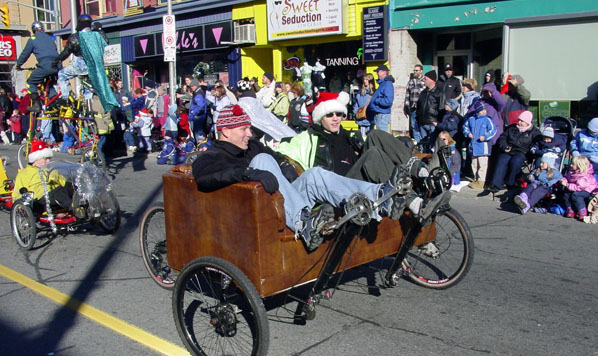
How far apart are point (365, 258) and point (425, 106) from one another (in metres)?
7.57

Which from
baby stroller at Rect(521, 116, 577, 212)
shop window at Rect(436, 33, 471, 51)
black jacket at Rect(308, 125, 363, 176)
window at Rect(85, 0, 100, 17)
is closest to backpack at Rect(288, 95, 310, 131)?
shop window at Rect(436, 33, 471, 51)

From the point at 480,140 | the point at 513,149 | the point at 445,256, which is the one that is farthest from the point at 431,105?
the point at 445,256

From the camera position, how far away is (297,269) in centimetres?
404

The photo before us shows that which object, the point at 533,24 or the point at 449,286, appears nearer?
the point at 449,286

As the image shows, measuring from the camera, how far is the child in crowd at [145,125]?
1619cm

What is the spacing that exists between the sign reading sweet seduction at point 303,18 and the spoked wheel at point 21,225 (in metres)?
11.5

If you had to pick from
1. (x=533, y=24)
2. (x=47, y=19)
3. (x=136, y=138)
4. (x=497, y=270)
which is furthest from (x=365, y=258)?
(x=47, y=19)

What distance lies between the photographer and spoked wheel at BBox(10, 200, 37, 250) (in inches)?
277

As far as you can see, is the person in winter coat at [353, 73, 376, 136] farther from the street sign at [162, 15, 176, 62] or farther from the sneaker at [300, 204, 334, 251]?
the sneaker at [300, 204, 334, 251]

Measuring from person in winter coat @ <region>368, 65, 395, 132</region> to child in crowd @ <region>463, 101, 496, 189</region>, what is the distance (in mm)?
2534

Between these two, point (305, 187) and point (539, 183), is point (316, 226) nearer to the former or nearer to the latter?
point (305, 187)

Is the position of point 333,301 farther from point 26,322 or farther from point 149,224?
point 26,322

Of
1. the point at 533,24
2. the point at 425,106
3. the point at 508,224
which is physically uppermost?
the point at 533,24

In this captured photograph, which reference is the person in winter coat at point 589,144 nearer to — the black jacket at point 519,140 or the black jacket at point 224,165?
the black jacket at point 519,140
